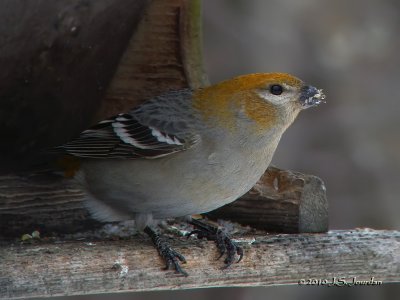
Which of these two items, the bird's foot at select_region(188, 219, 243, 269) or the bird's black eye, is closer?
the bird's foot at select_region(188, 219, 243, 269)

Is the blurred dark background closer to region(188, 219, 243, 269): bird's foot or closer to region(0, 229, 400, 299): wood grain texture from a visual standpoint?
region(188, 219, 243, 269): bird's foot

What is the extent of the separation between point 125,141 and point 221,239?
826 millimetres

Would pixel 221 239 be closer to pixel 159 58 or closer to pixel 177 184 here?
pixel 177 184

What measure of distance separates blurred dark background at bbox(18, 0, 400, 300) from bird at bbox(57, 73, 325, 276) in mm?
3275

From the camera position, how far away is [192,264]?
4.84m

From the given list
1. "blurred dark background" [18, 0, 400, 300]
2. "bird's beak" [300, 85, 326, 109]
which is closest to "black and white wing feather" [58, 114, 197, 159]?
"bird's beak" [300, 85, 326, 109]

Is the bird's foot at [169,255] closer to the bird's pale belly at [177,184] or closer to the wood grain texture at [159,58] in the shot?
the bird's pale belly at [177,184]

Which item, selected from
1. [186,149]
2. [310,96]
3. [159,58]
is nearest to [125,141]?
[186,149]

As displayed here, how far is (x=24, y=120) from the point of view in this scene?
5.45 m

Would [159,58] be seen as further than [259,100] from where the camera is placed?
Yes

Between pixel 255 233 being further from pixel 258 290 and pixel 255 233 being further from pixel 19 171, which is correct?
pixel 258 290

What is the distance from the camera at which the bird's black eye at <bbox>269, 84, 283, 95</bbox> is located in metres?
5.32

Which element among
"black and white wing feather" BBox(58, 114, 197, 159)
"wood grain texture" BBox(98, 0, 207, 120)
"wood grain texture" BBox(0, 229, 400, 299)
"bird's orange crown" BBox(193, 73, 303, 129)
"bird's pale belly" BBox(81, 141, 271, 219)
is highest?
"wood grain texture" BBox(98, 0, 207, 120)

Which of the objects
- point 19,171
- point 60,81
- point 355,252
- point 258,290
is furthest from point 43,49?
point 258,290
